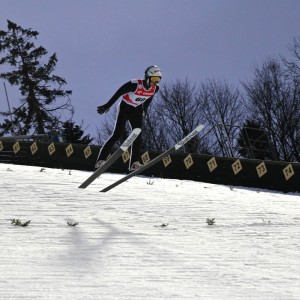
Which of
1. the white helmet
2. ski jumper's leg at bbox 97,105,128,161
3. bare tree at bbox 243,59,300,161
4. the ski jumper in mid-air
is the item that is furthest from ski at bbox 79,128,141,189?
bare tree at bbox 243,59,300,161

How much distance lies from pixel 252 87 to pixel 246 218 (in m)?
30.2

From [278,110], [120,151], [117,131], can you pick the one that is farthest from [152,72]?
[278,110]

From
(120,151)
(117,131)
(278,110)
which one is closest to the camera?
(120,151)

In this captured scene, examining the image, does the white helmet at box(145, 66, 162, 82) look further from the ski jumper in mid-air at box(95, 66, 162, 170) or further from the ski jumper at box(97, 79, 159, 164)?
the ski jumper at box(97, 79, 159, 164)

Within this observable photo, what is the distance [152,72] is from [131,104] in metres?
0.62

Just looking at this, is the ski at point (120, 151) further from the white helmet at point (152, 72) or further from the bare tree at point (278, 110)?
the bare tree at point (278, 110)

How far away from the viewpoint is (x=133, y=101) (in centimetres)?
894

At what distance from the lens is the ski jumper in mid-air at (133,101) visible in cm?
883

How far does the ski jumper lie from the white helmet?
157 millimetres

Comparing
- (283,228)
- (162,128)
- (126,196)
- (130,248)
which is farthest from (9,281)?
(162,128)

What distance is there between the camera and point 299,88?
112 ft

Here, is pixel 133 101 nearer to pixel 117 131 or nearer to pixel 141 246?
pixel 117 131

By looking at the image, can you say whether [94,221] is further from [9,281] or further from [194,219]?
[9,281]

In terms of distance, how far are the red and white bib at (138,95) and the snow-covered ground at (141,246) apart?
4.88ft
